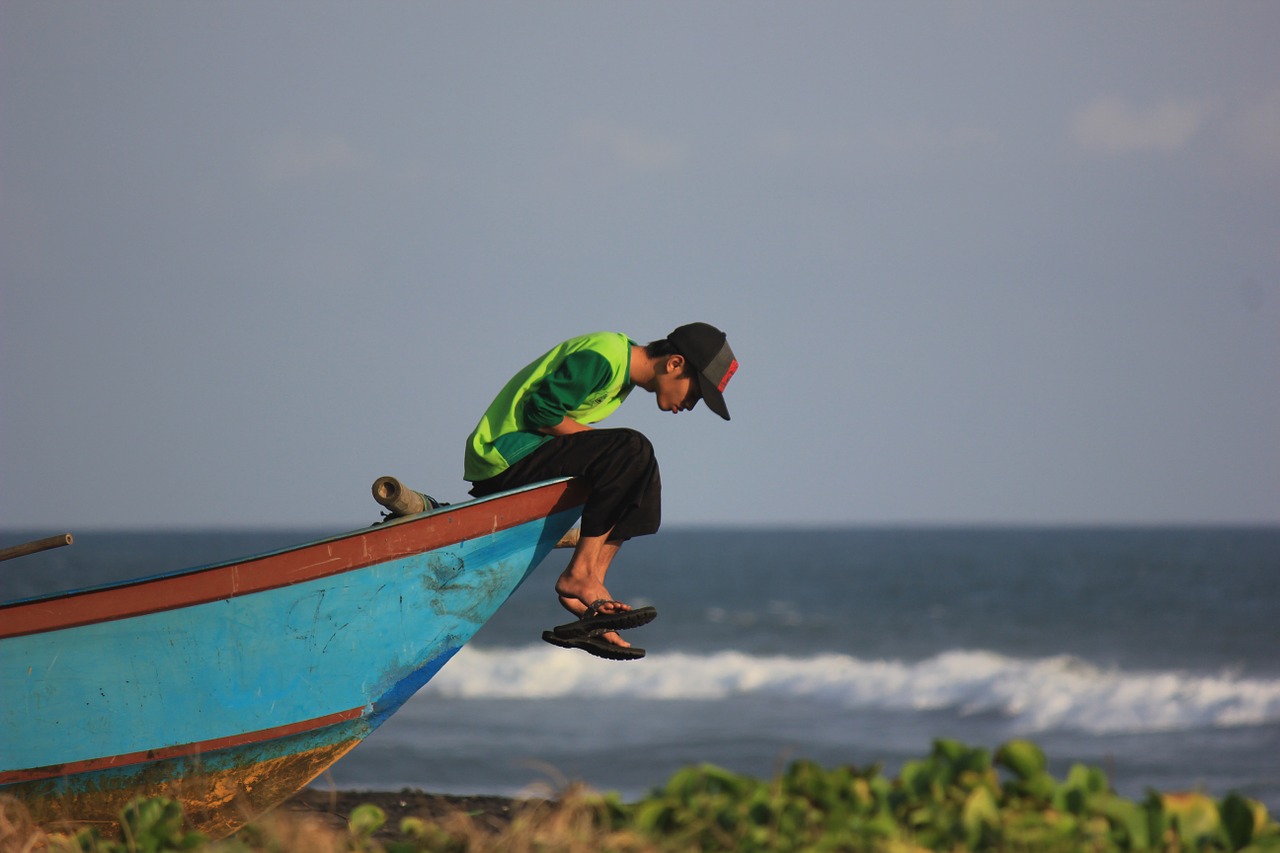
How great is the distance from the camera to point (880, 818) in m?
3.22

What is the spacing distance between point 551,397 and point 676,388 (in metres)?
0.52

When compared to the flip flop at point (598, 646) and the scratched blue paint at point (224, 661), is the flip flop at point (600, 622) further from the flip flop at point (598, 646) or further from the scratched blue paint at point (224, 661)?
the scratched blue paint at point (224, 661)

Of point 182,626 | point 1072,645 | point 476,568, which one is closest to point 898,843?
point 476,568

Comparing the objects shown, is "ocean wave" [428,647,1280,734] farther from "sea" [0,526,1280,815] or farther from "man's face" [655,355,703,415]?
"man's face" [655,355,703,415]

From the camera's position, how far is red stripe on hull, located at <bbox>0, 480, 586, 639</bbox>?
4.84 metres

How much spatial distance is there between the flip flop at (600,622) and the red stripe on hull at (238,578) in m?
0.64

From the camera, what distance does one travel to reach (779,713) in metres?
20.1

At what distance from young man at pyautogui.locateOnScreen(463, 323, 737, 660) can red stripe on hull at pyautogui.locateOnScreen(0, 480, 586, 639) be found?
33 centimetres

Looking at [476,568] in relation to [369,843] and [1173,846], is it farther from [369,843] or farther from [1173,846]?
[1173,846]

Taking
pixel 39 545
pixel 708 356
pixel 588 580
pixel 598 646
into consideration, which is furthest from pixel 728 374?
pixel 39 545

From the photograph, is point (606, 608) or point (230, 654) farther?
point (230, 654)

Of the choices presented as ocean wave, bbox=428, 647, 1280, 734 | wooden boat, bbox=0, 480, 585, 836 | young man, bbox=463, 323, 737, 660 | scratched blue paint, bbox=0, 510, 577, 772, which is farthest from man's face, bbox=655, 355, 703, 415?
ocean wave, bbox=428, 647, 1280, 734

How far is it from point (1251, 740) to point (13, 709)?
17.4 m

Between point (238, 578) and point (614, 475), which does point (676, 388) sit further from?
point (238, 578)
